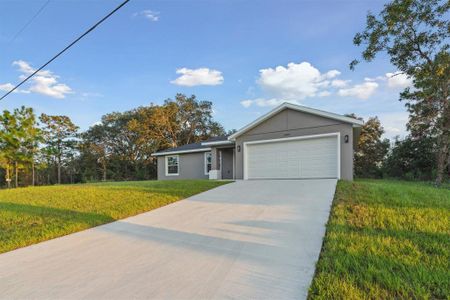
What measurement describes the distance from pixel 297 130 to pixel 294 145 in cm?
73

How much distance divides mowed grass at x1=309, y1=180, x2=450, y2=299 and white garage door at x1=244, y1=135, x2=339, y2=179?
233 inches

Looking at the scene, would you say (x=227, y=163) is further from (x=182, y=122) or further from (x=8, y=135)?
(x=8, y=135)

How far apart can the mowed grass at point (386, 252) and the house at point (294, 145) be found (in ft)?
18.9

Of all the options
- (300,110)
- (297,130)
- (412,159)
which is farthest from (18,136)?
(412,159)

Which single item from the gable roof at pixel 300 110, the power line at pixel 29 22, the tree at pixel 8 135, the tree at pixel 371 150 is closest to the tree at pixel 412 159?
the tree at pixel 371 150

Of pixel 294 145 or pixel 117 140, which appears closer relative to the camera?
pixel 294 145

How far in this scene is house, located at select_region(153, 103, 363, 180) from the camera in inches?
468

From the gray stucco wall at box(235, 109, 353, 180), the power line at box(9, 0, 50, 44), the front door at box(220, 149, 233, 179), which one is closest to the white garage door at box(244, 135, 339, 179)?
the gray stucco wall at box(235, 109, 353, 180)

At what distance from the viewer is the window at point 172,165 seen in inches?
789

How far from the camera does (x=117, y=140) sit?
36188 millimetres

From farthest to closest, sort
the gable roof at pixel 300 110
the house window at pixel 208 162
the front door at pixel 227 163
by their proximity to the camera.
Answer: the house window at pixel 208 162 < the front door at pixel 227 163 < the gable roof at pixel 300 110

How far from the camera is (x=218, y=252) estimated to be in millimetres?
4188

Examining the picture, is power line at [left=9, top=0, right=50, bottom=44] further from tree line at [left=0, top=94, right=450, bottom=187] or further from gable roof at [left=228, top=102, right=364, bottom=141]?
tree line at [left=0, top=94, right=450, bottom=187]

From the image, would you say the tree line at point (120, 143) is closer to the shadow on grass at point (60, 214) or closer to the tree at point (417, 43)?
the tree at point (417, 43)
